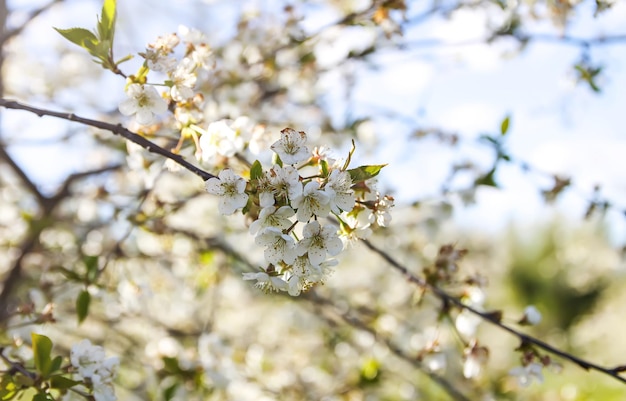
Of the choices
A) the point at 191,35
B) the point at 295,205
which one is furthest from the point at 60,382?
the point at 191,35

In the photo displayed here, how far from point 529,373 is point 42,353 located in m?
0.82

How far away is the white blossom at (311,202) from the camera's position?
689 millimetres

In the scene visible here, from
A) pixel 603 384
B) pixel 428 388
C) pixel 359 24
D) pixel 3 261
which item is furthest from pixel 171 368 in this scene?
pixel 603 384

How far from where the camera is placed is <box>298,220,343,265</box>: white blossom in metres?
0.73

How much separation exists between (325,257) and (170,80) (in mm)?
369

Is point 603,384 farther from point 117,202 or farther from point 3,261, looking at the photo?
point 3,261

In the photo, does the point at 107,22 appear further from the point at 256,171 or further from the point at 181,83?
the point at 256,171

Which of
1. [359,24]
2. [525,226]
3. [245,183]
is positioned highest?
[525,226]

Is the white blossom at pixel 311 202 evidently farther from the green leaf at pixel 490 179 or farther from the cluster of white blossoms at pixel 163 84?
the green leaf at pixel 490 179

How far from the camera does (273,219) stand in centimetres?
73

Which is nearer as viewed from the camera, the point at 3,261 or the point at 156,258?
the point at 156,258

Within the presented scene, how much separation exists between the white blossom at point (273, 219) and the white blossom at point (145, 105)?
0.26m

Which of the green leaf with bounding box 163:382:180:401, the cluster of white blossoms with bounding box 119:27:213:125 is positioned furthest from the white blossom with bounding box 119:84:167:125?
the green leaf with bounding box 163:382:180:401

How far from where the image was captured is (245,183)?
75 centimetres
